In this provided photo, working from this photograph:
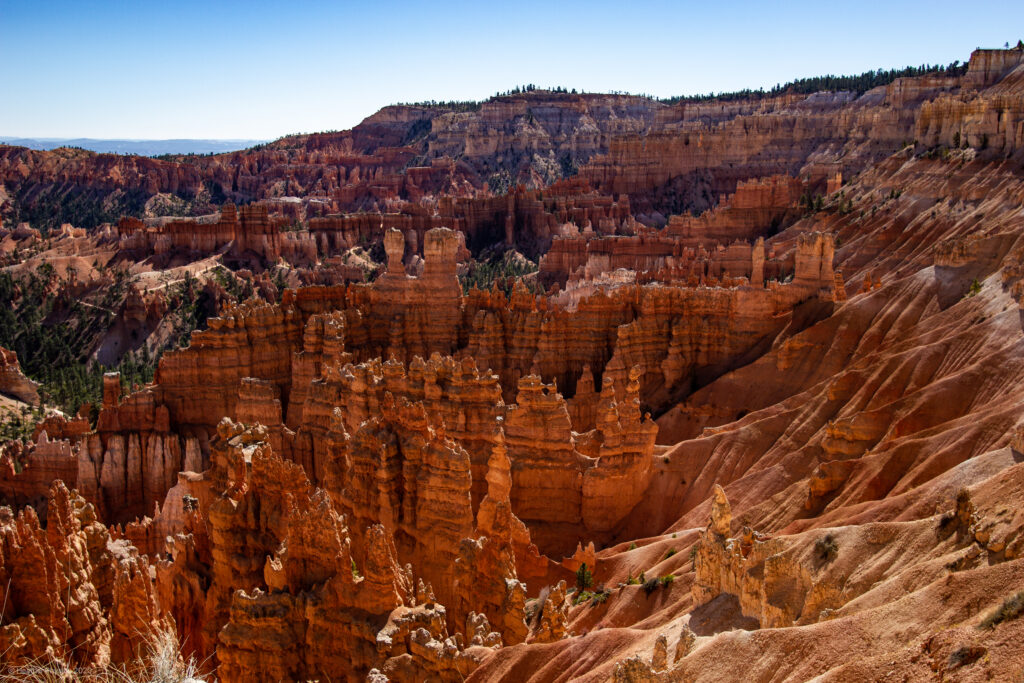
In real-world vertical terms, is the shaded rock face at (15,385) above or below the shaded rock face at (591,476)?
below

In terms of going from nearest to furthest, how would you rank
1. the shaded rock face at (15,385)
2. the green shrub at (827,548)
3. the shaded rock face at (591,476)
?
1. the shaded rock face at (591,476)
2. the green shrub at (827,548)
3. the shaded rock face at (15,385)

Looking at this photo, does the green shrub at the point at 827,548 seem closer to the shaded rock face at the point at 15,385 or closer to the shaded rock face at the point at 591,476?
the shaded rock face at the point at 591,476

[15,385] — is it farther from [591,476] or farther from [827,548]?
[827,548]

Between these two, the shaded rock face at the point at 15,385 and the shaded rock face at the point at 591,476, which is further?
the shaded rock face at the point at 15,385

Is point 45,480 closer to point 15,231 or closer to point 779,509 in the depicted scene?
point 779,509

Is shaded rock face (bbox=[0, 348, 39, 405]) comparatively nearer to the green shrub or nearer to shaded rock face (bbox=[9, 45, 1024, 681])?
shaded rock face (bbox=[9, 45, 1024, 681])

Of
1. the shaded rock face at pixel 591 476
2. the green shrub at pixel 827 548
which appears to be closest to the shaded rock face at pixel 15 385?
the shaded rock face at pixel 591 476

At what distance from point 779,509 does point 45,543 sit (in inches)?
652

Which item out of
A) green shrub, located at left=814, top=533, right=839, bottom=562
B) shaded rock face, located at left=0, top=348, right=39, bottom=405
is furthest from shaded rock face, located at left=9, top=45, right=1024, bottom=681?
shaded rock face, located at left=0, top=348, right=39, bottom=405

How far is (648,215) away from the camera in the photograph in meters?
99.3

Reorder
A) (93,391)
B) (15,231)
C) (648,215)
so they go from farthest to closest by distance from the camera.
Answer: (15,231), (648,215), (93,391)

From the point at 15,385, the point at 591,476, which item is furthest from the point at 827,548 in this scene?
the point at 15,385

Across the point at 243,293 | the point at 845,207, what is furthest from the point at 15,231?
the point at 845,207

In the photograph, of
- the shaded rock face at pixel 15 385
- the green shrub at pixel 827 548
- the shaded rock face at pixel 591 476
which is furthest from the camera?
the shaded rock face at pixel 15 385
